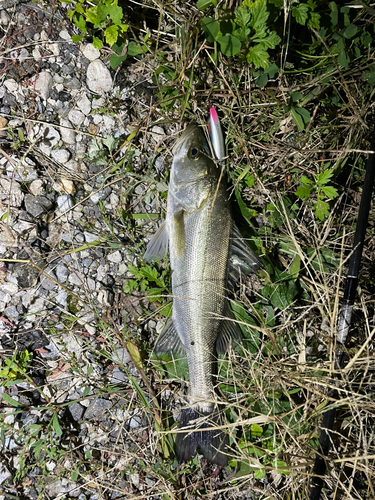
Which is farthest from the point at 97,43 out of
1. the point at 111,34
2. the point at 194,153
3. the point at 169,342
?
the point at 169,342

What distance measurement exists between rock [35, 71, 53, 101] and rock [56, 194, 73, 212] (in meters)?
0.82

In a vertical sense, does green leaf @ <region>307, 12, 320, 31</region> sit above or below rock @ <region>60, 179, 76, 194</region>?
above

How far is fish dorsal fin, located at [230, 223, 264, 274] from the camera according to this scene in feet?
8.75

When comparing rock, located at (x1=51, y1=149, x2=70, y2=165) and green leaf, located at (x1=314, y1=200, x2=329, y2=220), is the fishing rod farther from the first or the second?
rock, located at (x1=51, y1=149, x2=70, y2=165)

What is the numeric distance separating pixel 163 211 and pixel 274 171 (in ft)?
3.15

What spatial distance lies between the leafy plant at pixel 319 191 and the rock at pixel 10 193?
2.21m

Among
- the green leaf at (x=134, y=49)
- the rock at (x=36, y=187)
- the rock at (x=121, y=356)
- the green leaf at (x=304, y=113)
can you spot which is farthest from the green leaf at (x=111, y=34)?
the rock at (x=121, y=356)

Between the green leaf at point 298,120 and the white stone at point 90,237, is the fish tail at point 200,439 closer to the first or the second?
the white stone at point 90,237

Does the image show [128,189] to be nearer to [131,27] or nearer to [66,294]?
[66,294]

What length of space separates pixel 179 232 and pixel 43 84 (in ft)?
5.33

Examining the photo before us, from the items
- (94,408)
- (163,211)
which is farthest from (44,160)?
(94,408)

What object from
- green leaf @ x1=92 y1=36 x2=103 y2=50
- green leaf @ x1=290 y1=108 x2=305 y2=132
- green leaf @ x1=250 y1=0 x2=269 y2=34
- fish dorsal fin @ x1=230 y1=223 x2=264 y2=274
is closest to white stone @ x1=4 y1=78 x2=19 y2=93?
green leaf @ x1=92 y1=36 x2=103 y2=50

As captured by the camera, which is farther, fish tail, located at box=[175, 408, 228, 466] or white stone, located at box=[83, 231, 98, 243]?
white stone, located at box=[83, 231, 98, 243]

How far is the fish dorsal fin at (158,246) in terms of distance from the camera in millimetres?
2771
